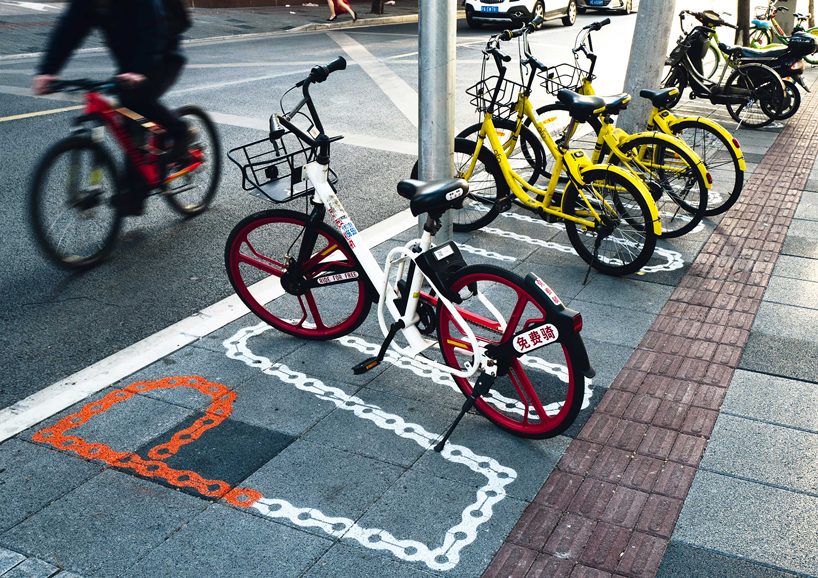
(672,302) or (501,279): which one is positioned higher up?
(501,279)

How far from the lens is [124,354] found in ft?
14.0

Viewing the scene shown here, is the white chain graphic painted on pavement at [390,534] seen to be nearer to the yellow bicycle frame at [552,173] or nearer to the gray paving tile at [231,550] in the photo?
the gray paving tile at [231,550]

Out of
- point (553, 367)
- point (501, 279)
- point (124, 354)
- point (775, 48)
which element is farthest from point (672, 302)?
point (775, 48)

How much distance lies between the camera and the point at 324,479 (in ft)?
10.5

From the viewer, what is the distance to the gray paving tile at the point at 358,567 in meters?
2.71

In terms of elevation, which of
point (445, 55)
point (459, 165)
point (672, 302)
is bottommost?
point (672, 302)

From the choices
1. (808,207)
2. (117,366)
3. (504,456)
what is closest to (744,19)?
(808,207)

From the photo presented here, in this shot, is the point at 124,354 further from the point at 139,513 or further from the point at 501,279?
the point at 501,279

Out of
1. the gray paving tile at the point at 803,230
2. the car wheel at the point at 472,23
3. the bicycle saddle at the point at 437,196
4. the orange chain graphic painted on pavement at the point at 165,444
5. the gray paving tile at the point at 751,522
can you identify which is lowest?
the gray paving tile at the point at 751,522

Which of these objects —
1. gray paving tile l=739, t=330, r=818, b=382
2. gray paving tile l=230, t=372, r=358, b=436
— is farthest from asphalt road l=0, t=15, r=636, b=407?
gray paving tile l=739, t=330, r=818, b=382

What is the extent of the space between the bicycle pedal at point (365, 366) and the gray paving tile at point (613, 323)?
1359 mm

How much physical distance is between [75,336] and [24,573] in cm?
202

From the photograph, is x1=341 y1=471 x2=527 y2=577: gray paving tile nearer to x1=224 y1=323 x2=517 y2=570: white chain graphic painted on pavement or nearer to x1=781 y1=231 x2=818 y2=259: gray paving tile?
x1=224 y1=323 x2=517 y2=570: white chain graphic painted on pavement

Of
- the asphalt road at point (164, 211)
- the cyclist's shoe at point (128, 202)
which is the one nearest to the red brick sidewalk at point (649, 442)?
the asphalt road at point (164, 211)
